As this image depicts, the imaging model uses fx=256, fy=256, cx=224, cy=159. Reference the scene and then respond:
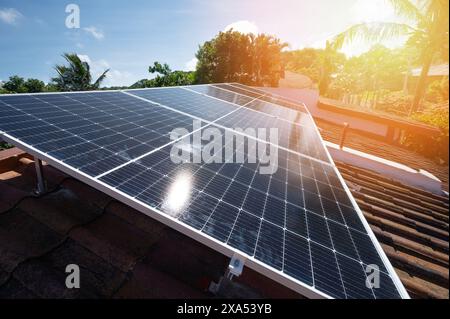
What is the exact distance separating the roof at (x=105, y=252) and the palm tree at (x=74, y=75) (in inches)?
1188

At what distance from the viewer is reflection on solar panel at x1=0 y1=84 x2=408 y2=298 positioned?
9.47 feet

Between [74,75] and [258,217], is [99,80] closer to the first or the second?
[74,75]

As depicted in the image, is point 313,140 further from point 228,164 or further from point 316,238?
point 316,238

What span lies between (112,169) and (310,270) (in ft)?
9.31

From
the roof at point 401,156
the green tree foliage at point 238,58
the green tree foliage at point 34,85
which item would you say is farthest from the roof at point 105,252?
the green tree foliage at point 34,85

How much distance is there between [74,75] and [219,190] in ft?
112

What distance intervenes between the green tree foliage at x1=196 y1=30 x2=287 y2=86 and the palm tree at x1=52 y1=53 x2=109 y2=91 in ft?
56.2

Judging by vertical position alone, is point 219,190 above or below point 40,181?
above

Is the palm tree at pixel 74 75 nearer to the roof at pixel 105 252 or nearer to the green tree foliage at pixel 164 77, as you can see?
the green tree foliage at pixel 164 77

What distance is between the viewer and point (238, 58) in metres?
41.5

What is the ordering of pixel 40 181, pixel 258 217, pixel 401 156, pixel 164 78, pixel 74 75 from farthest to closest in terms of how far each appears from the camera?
pixel 164 78
pixel 74 75
pixel 401 156
pixel 40 181
pixel 258 217

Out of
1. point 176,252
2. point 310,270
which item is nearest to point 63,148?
point 176,252

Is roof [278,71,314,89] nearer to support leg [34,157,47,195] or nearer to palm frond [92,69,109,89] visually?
palm frond [92,69,109,89]

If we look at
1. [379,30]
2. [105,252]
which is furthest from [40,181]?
[379,30]
